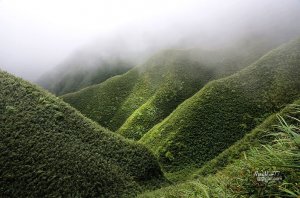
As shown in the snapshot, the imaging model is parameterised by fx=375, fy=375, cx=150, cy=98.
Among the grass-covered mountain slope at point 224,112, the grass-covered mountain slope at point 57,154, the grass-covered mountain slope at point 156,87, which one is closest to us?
the grass-covered mountain slope at point 57,154

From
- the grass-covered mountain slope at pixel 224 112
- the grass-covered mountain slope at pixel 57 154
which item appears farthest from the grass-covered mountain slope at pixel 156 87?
the grass-covered mountain slope at pixel 57 154

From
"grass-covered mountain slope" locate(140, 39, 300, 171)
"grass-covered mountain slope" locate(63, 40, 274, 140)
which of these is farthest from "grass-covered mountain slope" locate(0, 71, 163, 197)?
"grass-covered mountain slope" locate(63, 40, 274, 140)

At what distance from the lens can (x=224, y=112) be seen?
60.9 metres

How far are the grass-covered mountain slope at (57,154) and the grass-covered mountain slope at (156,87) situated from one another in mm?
36137

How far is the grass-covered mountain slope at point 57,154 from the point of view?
1122 inches

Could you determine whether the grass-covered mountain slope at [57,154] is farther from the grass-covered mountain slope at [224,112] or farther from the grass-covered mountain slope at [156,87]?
the grass-covered mountain slope at [156,87]

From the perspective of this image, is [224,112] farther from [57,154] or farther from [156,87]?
[156,87]

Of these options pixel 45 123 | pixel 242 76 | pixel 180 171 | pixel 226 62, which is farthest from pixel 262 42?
pixel 45 123

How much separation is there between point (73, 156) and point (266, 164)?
1139 inches

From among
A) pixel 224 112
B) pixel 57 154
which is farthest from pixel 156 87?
pixel 57 154

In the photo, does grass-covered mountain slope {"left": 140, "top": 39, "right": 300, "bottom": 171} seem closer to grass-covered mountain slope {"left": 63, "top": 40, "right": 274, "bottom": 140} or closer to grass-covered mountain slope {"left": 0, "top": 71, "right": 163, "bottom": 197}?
grass-covered mountain slope {"left": 63, "top": 40, "right": 274, "bottom": 140}

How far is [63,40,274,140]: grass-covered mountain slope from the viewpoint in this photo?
270 feet

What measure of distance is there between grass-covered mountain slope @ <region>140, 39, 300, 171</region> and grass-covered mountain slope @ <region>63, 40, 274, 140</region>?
1483 centimetres

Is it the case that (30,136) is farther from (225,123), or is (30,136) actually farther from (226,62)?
(226,62)
